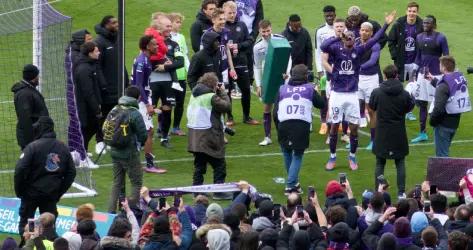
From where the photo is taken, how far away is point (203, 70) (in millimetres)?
21172

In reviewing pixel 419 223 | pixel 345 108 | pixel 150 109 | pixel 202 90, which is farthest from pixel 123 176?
pixel 419 223

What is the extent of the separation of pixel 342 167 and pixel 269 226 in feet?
21.2

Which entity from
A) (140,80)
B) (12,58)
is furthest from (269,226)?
(12,58)

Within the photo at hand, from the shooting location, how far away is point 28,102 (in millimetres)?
18609

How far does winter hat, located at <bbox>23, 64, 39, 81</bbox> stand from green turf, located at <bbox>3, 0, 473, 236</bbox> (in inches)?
73.4

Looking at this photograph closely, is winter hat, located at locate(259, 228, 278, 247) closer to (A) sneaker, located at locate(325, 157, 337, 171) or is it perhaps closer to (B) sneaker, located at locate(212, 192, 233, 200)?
(B) sneaker, located at locate(212, 192, 233, 200)

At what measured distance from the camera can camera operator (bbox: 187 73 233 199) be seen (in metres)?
19.2

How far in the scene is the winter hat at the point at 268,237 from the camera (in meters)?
14.4

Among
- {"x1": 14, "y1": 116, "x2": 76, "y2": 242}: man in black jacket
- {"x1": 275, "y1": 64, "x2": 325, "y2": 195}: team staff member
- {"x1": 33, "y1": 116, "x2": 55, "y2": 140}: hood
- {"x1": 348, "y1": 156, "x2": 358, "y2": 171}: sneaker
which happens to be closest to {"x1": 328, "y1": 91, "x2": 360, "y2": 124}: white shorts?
{"x1": 348, "y1": 156, "x2": 358, "y2": 171}: sneaker

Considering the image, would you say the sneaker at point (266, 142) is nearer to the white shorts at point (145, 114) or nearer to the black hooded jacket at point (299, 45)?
the black hooded jacket at point (299, 45)

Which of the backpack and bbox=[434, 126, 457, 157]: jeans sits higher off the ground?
the backpack

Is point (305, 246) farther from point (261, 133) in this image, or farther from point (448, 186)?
point (261, 133)

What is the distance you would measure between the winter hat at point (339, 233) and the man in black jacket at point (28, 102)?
5747mm

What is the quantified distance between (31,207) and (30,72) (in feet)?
7.54
